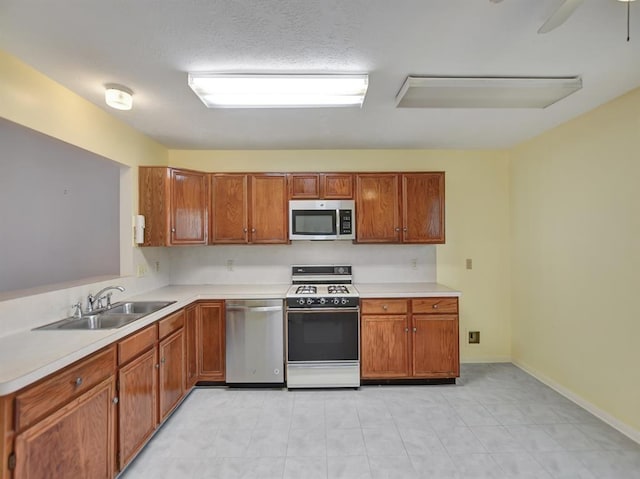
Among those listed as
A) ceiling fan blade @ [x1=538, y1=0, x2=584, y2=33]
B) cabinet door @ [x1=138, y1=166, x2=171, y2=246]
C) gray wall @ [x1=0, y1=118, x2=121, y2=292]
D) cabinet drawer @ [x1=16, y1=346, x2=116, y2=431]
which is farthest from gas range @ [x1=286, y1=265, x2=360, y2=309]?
ceiling fan blade @ [x1=538, y1=0, x2=584, y2=33]

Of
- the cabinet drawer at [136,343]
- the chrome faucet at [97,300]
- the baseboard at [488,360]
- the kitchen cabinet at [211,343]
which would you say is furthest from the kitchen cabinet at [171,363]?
the baseboard at [488,360]

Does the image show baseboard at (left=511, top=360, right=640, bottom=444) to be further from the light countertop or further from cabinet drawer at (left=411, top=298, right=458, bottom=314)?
the light countertop

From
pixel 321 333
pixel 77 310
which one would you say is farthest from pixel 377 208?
pixel 77 310

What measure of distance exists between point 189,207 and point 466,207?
3.07 m

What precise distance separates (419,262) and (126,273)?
9.99 ft

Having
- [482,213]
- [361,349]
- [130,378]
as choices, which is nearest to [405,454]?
[361,349]

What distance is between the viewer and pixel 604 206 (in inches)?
95.3

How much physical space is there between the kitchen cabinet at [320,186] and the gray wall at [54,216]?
5.87ft

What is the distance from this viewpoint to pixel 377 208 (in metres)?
3.34

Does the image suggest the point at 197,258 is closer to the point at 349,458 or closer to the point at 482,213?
the point at 349,458

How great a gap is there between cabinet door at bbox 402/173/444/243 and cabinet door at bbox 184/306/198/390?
7.39 feet

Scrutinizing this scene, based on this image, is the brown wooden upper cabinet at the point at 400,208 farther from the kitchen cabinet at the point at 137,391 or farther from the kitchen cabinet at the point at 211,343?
the kitchen cabinet at the point at 137,391

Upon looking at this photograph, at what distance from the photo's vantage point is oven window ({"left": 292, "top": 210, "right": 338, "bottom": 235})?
10.8 ft

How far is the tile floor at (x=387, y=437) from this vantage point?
1.93m
